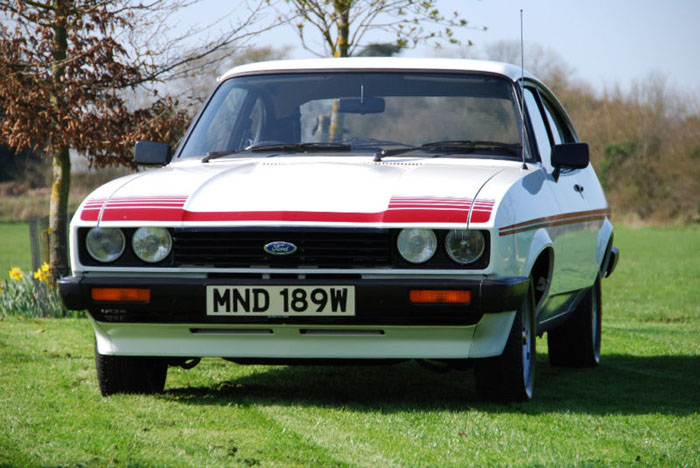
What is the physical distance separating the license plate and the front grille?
0.11 m

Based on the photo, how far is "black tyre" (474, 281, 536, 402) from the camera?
15.9 ft

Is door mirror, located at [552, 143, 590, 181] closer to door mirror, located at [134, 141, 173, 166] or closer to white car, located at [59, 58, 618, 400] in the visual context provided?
white car, located at [59, 58, 618, 400]

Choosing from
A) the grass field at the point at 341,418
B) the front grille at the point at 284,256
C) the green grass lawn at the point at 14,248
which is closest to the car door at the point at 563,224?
the grass field at the point at 341,418

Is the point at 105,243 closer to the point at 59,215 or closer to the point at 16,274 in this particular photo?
the point at 16,274

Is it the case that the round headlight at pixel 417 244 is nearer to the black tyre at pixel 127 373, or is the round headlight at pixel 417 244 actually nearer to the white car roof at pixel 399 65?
the black tyre at pixel 127 373

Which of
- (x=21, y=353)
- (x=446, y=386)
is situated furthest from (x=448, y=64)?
(x=21, y=353)

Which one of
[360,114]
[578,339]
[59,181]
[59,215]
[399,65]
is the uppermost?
[399,65]

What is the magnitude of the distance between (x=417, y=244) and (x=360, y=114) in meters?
1.54

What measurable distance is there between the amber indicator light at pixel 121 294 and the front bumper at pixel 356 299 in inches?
0.8

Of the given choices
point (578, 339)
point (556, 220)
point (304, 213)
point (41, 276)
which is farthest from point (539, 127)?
point (41, 276)

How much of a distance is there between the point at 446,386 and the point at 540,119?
1765 millimetres

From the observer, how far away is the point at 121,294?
4633mm

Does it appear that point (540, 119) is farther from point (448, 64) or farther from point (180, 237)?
point (180, 237)

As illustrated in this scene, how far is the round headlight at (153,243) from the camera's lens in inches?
182
